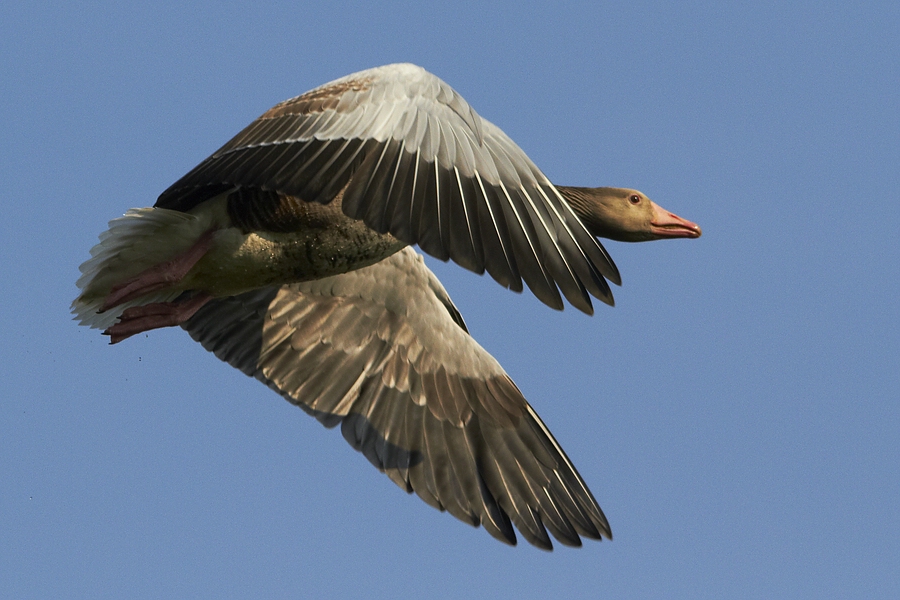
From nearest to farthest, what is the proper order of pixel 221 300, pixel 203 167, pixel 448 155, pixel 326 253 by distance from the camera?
1. pixel 448 155
2. pixel 203 167
3. pixel 326 253
4. pixel 221 300

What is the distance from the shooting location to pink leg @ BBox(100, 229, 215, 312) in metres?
6.98

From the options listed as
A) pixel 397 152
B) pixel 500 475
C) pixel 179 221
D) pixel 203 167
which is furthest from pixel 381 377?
pixel 397 152

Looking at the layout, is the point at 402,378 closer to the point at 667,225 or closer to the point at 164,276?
the point at 164,276

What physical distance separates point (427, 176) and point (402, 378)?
11.5 feet

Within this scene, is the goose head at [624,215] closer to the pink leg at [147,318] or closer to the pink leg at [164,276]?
the pink leg at [164,276]

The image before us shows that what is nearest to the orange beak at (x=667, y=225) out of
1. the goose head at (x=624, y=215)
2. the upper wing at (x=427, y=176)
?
the goose head at (x=624, y=215)

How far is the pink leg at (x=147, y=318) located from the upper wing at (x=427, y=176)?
1482 millimetres

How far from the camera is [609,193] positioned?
8383mm

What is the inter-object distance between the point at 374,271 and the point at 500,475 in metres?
1.94

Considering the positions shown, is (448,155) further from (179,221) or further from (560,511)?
(560,511)

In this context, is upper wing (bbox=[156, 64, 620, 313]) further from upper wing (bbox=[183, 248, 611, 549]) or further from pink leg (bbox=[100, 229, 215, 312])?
upper wing (bbox=[183, 248, 611, 549])

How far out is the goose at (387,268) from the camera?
5.28m

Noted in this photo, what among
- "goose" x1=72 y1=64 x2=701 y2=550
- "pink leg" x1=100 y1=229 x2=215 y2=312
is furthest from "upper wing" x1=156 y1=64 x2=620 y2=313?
"pink leg" x1=100 y1=229 x2=215 y2=312

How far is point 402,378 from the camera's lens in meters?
8.62
